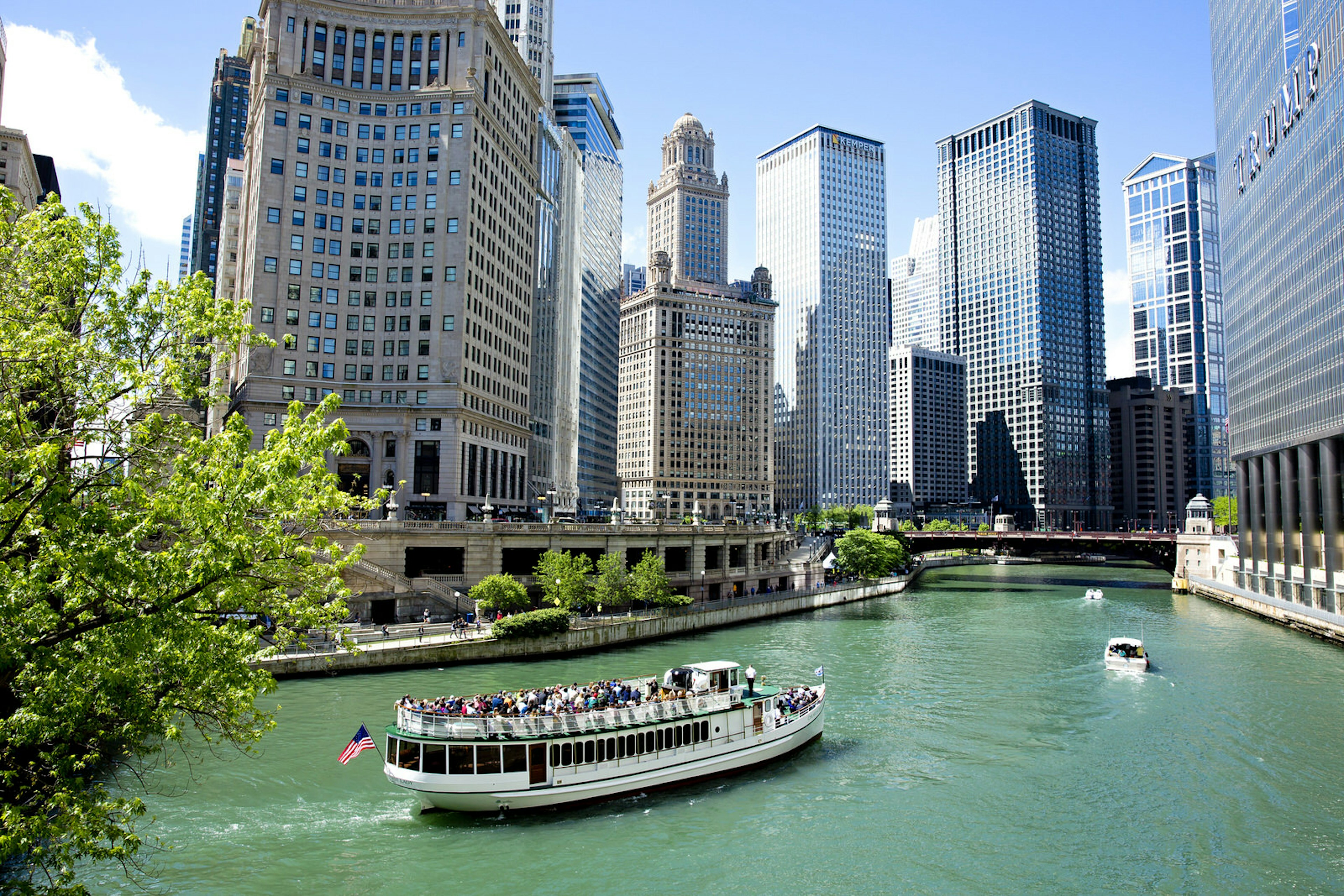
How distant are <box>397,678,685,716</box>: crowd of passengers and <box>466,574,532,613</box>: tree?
93.3ft

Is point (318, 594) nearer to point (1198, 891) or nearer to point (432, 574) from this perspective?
point (1198, 891)

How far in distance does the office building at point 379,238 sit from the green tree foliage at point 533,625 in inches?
1253

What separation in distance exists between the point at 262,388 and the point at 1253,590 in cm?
12760

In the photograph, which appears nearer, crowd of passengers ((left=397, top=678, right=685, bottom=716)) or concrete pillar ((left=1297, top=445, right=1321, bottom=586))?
crowd of passengers ((left=397, top=678, right=685, bottom=716))

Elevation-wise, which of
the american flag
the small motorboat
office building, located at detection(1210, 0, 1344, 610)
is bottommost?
the small motorboat

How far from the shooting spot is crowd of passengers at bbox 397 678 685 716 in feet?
125

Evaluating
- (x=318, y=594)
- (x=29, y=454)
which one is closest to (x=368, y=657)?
(x=318, y=594)

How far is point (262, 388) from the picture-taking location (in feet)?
313

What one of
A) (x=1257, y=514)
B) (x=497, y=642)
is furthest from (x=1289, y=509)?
(x=497, y=642)

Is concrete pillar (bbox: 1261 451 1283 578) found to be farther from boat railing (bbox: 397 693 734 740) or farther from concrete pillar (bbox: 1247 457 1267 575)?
boat railing (bbox: 397 693 734 740)

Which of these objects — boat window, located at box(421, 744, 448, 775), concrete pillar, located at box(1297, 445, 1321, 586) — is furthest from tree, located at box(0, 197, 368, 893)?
concrete pillar, located at box(1297, 445, 1321, 586)

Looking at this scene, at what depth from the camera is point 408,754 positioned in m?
36.0

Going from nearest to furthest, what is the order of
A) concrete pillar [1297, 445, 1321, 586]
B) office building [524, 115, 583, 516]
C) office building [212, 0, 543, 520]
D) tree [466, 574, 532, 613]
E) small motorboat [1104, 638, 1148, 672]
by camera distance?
small motorboat [1104, 638, 1148, 672] < tree [466, 574, 532, 613] < concrete pillar [1297, 445, 1321, 586] < office building [212, 0, 543, 520] < office building [524, 115, 583, 516]

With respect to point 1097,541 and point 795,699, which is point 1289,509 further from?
point 795,699
